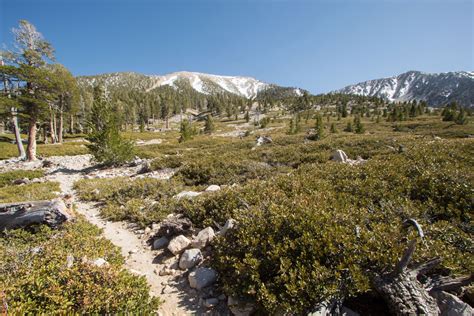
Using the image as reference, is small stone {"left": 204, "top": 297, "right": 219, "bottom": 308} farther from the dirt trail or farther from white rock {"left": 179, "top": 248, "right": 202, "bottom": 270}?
white rock {"left": 179, "top": 248, "right": 202, "bottom": 270}

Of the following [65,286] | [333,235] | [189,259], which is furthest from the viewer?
[189,259]

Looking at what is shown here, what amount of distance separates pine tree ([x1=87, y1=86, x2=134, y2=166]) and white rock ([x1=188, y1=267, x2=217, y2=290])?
1633cm

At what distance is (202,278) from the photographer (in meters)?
4.35

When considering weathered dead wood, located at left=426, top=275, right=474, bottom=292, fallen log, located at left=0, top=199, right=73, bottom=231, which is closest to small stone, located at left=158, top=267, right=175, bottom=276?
fallen log, located at left=0, top=199, right=73, bottom=231

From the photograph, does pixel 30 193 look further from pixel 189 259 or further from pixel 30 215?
pixel 189 259

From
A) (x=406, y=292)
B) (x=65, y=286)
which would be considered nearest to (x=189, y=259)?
(x=65, y=286)

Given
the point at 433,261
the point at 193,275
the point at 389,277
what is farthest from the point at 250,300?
the point at 433,261

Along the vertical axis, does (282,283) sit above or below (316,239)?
below

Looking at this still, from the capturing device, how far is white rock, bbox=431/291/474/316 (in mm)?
2763

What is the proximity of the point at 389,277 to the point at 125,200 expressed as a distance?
32.1 feet

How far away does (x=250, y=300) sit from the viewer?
3471 mm

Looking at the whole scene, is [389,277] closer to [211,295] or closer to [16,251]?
[211,295]

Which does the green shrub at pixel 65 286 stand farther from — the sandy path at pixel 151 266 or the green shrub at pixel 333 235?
the green shrub at pixel 333 235

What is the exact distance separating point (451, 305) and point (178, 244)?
5369 millimetres
